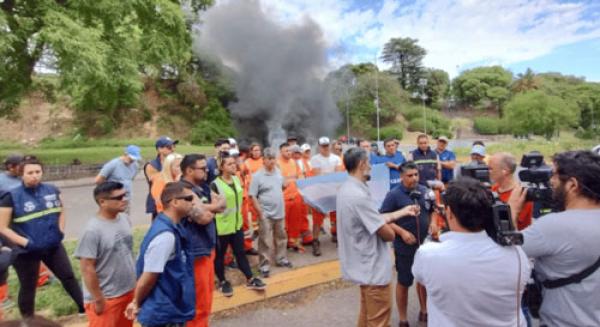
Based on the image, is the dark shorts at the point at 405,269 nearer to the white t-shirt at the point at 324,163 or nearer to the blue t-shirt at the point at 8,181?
the white t-shirt at the point at 324,163

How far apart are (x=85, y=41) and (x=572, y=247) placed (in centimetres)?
1132

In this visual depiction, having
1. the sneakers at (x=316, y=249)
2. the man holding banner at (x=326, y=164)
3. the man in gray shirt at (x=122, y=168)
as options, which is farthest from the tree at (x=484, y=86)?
the man in gray shirt at (x=122, y=168)

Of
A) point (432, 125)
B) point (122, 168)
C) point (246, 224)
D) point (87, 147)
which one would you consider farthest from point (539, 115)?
point (122, 168)

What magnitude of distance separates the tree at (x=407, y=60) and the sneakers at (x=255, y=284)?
195 feet

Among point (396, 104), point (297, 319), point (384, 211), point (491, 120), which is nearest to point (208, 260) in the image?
point (297, 319)

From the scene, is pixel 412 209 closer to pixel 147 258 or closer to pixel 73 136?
pixel 147 258

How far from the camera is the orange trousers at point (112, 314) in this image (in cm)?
259

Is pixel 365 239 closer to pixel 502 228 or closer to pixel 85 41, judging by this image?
pixel 502 228

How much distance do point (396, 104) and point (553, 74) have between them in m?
38.5

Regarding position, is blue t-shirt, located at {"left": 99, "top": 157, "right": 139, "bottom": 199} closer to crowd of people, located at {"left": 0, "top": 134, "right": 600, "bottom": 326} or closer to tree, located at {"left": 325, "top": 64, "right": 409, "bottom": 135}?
crowd of people, located at {"left": 0, "top": 134, "right": 600, "bottom": 326}

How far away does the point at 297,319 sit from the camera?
146 inches

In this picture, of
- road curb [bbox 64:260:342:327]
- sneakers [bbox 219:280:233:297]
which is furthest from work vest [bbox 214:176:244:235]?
road curb [bbox 64:260:342:327]

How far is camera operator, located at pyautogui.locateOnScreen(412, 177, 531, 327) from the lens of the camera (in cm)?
161

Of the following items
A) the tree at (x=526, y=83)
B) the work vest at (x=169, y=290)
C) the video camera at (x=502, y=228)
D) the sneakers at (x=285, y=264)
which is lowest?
the sneakers at (x=285, y=264)
